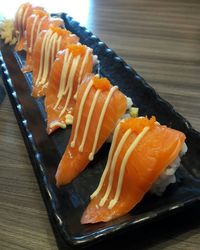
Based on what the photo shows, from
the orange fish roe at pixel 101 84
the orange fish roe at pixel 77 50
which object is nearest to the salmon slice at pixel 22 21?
the orange fish roe at pixel 77 50

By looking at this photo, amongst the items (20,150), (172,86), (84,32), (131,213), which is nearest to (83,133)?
(20,150)

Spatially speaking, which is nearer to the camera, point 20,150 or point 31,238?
point 31,238

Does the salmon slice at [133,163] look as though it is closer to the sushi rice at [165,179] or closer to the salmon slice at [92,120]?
the sushi rice at [165,179]

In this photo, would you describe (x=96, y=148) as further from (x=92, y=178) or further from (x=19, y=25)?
(x=19, y=25)

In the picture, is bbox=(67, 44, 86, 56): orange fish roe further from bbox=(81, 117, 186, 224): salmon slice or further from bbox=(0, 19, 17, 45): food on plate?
bbox=(0, 19, 17, 45): food on plate

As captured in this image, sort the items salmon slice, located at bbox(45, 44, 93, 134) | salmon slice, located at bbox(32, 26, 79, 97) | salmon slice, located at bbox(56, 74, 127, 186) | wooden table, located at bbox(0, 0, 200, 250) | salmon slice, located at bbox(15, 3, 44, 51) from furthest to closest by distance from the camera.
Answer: salmon slice, located at bbox(15, 3, 44, 51) → salmon slice, located at bbox(32, 26, 79, 97) → salmon slice, located at bbox(45, 44, 93, 134) → salmon slice, located at bbox(56, 74, 127, 186) → wooden table, located at bbox(0, 0, 200, 250)

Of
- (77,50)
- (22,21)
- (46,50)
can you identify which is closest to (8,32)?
(22,21)

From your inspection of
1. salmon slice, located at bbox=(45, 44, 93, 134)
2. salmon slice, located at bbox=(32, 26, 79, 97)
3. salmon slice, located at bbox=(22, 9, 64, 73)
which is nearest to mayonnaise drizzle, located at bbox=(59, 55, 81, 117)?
salmon slice, located at bbox=(45, 44, 93, 134)
